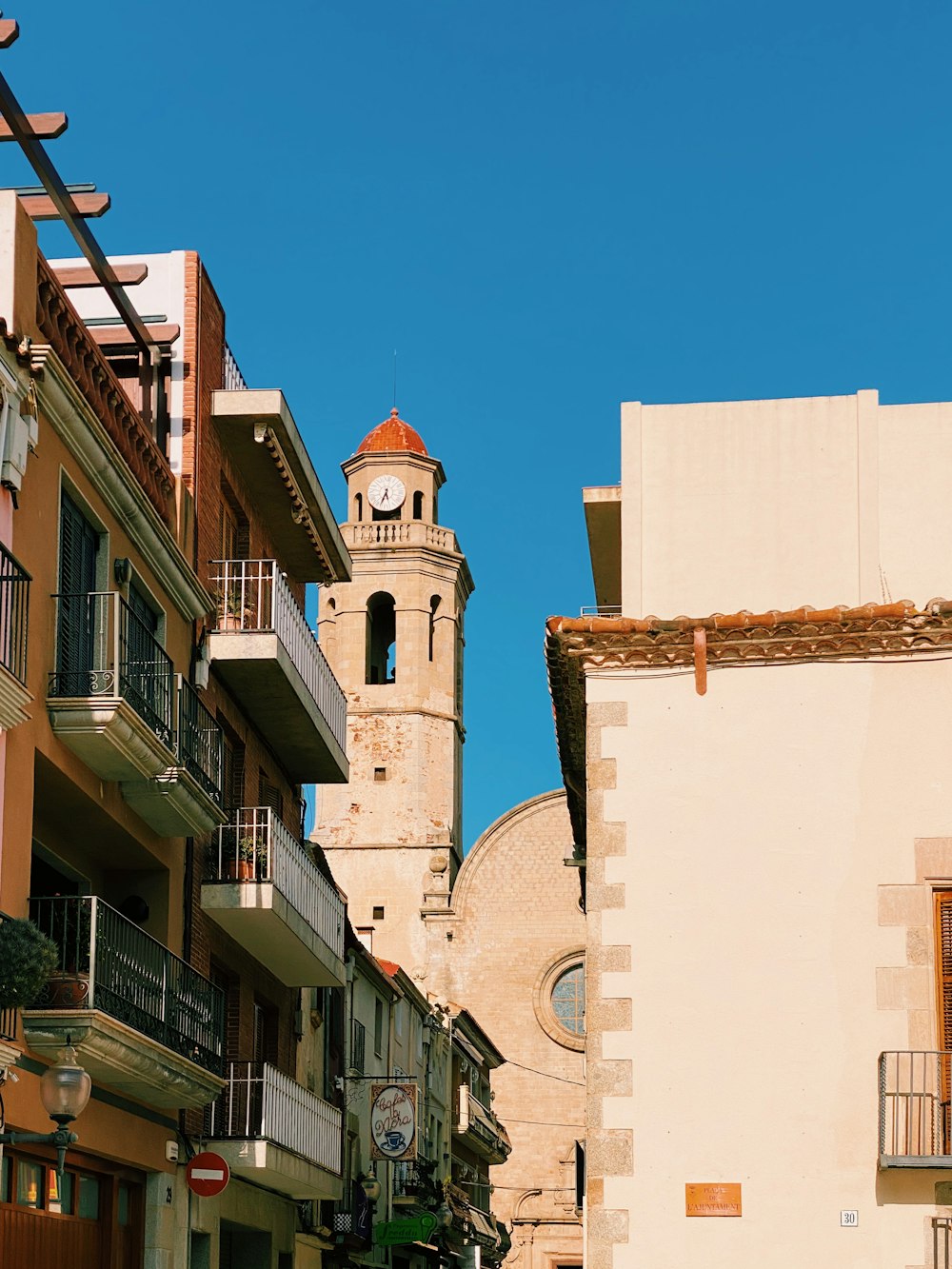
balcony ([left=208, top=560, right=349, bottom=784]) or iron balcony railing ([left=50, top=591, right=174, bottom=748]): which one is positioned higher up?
balcony ([left=208, top=560, right=349, bottom=784])

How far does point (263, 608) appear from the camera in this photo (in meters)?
22.3

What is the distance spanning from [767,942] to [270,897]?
25.4 ft

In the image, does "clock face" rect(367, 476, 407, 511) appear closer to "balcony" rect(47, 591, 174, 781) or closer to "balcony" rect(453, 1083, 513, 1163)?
"balcony" rect(453, 1083, 513, 1163)

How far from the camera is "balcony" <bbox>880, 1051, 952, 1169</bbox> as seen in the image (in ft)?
44.8

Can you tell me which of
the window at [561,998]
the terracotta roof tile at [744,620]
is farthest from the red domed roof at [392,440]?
the terracotta roof tile at [744,620]

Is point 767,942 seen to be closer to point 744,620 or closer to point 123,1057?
point 744,620

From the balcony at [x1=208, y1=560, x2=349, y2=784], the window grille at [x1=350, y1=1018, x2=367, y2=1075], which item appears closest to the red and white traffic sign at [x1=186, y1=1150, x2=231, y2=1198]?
the balcony at [x1=208, y1=560, x2=349, y2=784]

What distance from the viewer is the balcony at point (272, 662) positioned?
2153 centimetres

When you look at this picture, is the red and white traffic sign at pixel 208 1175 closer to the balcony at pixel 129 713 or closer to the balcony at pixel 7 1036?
the balcony at pixel 129 713

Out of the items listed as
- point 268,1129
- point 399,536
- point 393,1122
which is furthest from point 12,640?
point 399,536

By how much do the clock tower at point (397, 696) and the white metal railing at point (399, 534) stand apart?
1.7 inches

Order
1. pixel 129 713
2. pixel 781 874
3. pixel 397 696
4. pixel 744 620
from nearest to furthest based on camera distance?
pixel 781 874 < pixel 744 620 < pixel 129 713 < pixel 397 696

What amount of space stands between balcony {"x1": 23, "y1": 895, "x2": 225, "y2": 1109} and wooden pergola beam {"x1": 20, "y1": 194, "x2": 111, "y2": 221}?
590 cm

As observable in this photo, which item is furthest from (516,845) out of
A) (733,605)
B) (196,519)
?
(733,605)
